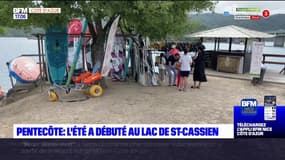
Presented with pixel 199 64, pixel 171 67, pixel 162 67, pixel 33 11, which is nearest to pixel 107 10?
pixel 33 11

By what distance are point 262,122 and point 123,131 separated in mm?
2566

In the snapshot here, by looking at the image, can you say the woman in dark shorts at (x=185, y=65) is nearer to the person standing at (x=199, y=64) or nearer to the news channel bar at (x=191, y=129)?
the person standing at (x=199, y=64)

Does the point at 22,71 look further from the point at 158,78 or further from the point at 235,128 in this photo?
the point at 235,128

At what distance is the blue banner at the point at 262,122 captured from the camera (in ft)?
13.0

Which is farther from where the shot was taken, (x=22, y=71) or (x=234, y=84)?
(x=22, y=71)

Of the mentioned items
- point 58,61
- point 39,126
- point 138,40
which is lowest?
point 39,126


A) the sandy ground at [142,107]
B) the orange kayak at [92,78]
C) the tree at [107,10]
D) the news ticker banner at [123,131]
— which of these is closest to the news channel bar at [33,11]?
the tree at [107,10]

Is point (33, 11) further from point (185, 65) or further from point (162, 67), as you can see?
point (162, 67)

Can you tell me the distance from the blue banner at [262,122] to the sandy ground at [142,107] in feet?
3.21

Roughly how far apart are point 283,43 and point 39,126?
17.5 m

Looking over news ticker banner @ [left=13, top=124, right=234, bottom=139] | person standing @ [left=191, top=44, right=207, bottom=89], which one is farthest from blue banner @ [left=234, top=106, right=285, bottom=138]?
person standing @ [left=191, top=44, right=207, bottom=89]

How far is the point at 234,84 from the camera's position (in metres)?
9.44

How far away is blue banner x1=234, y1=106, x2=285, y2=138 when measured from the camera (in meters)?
3.98

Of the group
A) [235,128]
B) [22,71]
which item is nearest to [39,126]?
[235,128]
